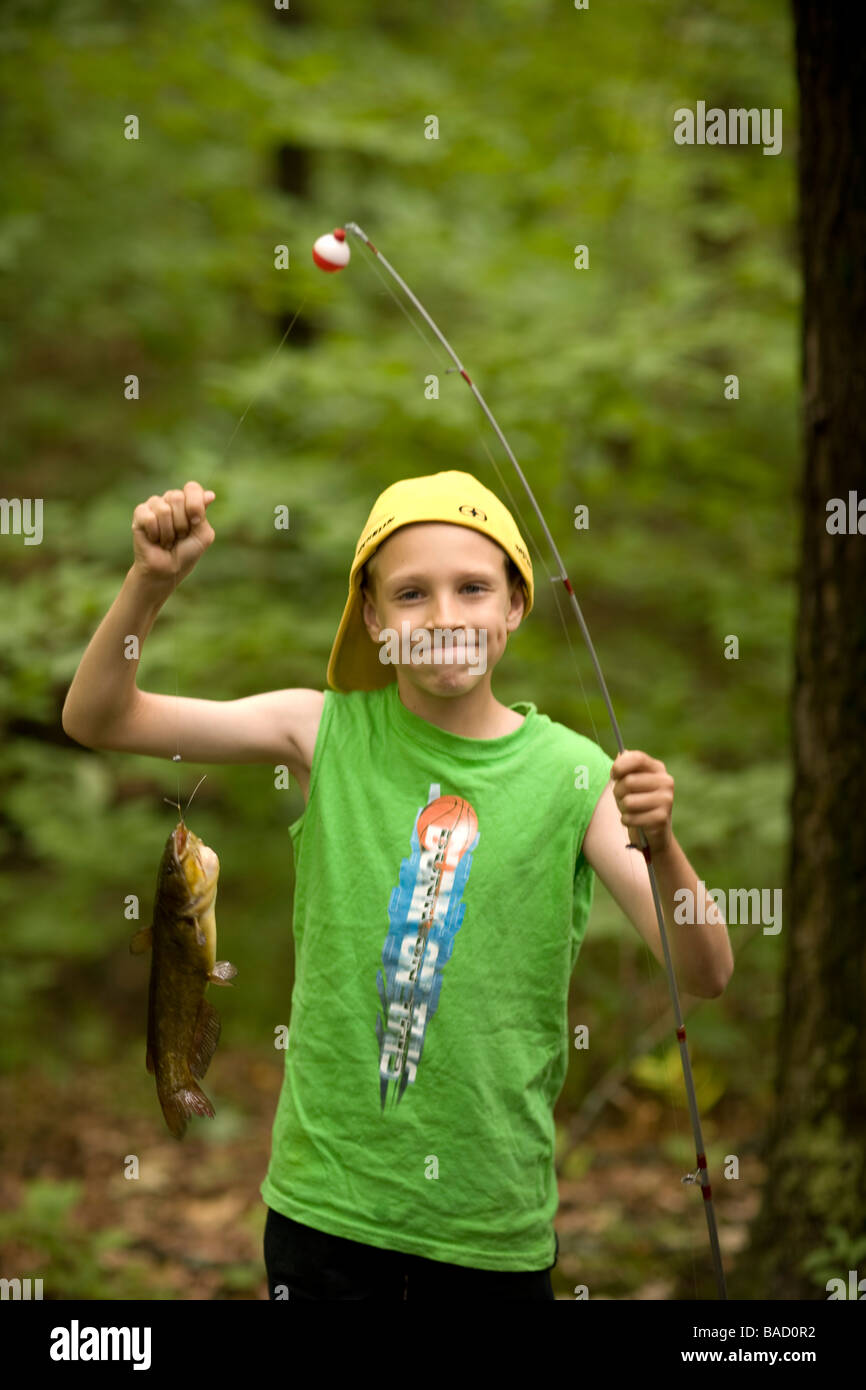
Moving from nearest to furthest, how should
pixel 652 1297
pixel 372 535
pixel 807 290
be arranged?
pixel 372 535 → pixel 807 290 → pixel 652 1297

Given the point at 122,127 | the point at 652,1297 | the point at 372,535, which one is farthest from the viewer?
the point at 122,127

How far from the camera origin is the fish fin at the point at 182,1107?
212 cm

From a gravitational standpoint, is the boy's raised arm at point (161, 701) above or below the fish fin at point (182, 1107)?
above

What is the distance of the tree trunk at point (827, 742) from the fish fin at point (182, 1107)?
1.93m

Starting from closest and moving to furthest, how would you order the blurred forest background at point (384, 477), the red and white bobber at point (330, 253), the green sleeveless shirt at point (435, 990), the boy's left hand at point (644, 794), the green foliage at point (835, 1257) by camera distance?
the boy's left hand at point (644, 794) < the green sleeveless shirt at point (435, 990) < the red and white bobber at point (330, 253) < the green foliage at point (835, 1257) < the blurred forest background at point (384, 477)

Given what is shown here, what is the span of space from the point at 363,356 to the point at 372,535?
3.37 m

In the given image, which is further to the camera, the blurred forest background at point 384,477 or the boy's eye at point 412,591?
the blurred forest background at point 384,477

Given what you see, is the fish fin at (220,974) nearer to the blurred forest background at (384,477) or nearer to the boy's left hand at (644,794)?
the boy's left hand at (644,794)

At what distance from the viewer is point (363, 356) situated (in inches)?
212

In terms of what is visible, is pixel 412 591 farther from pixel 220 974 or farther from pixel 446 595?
pixel 220 974

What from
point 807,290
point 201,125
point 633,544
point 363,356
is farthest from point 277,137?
point 807,290

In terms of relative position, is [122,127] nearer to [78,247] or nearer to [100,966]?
[78,247]

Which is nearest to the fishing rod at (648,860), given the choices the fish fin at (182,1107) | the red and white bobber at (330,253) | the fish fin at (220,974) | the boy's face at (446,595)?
the red and white bobber at (330,253)

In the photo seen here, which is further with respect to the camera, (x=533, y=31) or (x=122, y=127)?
(x=122, y=127)
